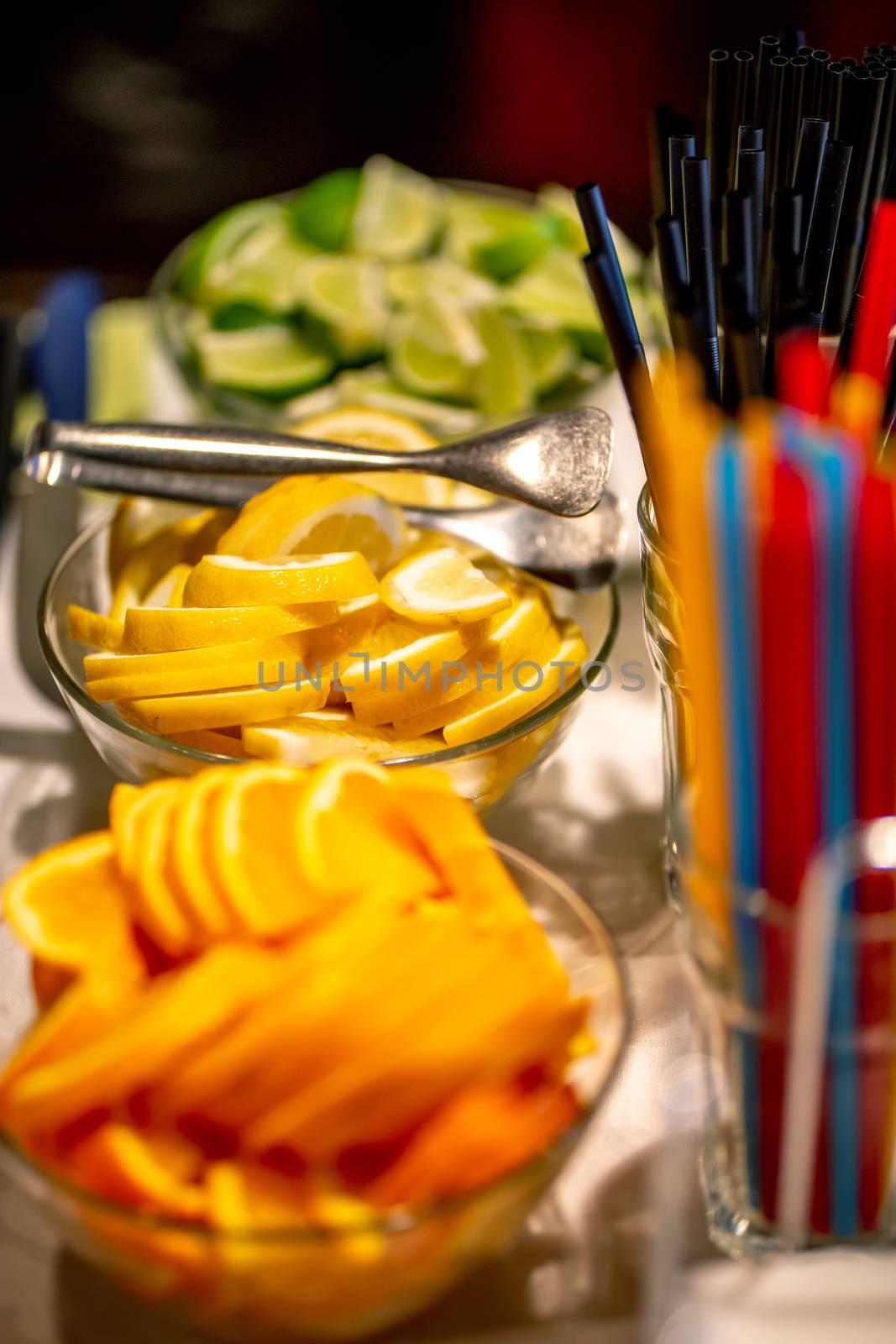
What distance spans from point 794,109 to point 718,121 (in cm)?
3

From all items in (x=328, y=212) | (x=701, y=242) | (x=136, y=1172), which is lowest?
(x=136, y=1172)

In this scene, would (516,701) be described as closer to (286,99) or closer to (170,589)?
(170,589)

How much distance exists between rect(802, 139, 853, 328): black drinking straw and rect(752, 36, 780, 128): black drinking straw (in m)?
0.05

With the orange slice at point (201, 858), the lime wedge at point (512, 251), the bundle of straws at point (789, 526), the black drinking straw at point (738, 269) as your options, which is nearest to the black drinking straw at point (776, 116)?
the bundle of straws at point (789, 526)

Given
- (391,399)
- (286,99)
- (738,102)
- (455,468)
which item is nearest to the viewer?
(738,102)

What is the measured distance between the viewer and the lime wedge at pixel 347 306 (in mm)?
894

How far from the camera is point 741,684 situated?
343mm

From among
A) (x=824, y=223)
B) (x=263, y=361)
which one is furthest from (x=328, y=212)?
(x=824, y=223)

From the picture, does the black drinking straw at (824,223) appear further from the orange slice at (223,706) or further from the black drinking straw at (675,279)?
the orange slice at (223,706)

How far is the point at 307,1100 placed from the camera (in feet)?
1.22

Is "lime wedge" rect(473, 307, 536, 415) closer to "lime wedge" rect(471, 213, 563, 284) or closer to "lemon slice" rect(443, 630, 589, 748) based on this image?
"lime wedge" rect(471, 213, 563, 284)

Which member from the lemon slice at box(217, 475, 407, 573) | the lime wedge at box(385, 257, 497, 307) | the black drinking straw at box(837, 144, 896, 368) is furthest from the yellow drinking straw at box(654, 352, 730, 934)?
the lime wedge at box(385, 257, 497, 307)

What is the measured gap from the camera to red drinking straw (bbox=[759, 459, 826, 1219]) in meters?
0.32

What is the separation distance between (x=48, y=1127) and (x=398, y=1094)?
104 millimetres
